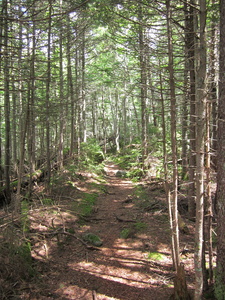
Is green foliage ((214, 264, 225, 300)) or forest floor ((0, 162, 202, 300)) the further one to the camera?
forest floor ((0, 162, 202, 300))

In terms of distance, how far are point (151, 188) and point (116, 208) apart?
2.55 m

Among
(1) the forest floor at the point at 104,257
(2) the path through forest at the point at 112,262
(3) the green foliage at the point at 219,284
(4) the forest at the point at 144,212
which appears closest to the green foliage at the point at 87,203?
(4) the forest at the point at 144,212

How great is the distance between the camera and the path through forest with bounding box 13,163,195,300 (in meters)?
4.75

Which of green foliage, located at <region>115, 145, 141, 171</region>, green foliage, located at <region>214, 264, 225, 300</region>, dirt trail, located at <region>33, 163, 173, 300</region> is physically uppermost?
green foliage, located at <region>115, 145, 141, 171</region>

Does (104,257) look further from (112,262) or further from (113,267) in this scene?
(113,267)

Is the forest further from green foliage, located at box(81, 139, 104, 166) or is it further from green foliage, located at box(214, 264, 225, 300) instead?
green foliage, located at box(81, 139, 104, 166)

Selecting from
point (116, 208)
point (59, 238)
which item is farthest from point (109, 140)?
point (59, 238)

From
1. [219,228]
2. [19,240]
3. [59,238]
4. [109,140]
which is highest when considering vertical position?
[109,140]

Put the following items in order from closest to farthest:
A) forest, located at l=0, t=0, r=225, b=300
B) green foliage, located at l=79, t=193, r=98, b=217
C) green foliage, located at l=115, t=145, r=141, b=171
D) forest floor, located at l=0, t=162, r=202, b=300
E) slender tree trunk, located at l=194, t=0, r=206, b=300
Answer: slender tree trunk, located at l=194, t=0, r=206, b=300 → forest, located at l=0, t=0, r=225, b=300 → forest floor, located at l=0, t=162, r=202, b=300 → green foliage, located at l=79, t=193, r=98, b=217 → green foliage, located at l=115, t=145, r=141, b=171

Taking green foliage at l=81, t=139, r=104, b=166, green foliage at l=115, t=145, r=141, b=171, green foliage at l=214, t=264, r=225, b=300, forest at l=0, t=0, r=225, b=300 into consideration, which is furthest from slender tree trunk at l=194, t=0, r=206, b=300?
green foliage at l=81, t=139, r=104, b=166

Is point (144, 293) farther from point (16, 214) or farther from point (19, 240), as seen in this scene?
point (16, 214)

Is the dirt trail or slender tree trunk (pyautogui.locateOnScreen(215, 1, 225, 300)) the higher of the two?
Answer: slender tree trunk (pyautogui.locateOnScreen(215, 1, 225, 300))

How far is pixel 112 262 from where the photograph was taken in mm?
5875

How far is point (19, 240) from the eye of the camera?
467 centimetres
